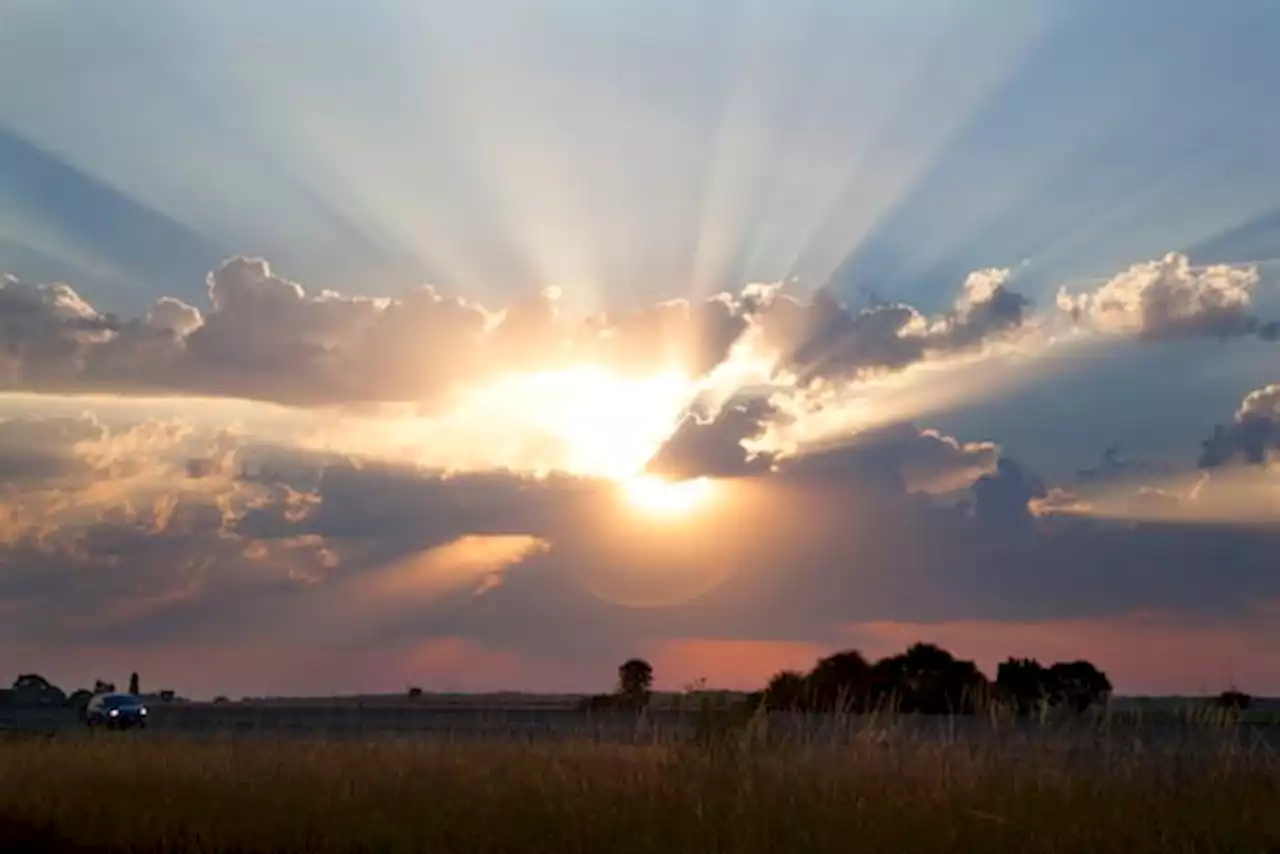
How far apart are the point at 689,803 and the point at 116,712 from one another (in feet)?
186

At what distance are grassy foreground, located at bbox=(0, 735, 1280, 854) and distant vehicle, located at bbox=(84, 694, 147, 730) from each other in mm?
45741

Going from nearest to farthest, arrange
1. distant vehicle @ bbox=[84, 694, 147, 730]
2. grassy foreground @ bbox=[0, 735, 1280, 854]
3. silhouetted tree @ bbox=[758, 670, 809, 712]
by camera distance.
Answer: grassy foreground @ bbox=[0, 735, 1280, 854] → silhouetted tree @ bbox=[758, 670, 809, 712] → distant vehicle @ bbox=[84, 694, 147, 730]

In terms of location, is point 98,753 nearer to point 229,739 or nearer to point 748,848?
point 229,739

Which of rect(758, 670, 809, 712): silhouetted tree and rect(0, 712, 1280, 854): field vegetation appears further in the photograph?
rect(758, 670, 809, 712): silhouetted tree

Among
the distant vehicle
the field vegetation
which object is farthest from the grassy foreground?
the distant vehicle

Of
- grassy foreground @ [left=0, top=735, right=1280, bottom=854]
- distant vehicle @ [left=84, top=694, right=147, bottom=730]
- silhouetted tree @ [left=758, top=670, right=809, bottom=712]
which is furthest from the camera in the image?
distant vehicle @ [left=84, top=694, right=147, bottom=730]

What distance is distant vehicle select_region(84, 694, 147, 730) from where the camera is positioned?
73188mm

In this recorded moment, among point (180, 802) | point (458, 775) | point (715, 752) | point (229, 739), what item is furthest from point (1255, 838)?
point (229, 739)

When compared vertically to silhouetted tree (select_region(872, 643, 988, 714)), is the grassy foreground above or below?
below

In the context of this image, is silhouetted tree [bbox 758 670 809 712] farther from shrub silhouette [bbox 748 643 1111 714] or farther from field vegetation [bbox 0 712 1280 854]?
field vegetation [bbox 0 712 1280 854]

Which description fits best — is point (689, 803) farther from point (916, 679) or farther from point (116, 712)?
point (116, 712)

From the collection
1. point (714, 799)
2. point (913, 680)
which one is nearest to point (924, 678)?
point (913, 680)

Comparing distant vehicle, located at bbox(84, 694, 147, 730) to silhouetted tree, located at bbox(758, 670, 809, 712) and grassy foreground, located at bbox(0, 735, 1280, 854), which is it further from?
grassy foreground, located at bbox(0, 735, 1280, 854)

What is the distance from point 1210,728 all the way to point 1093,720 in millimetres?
1558
